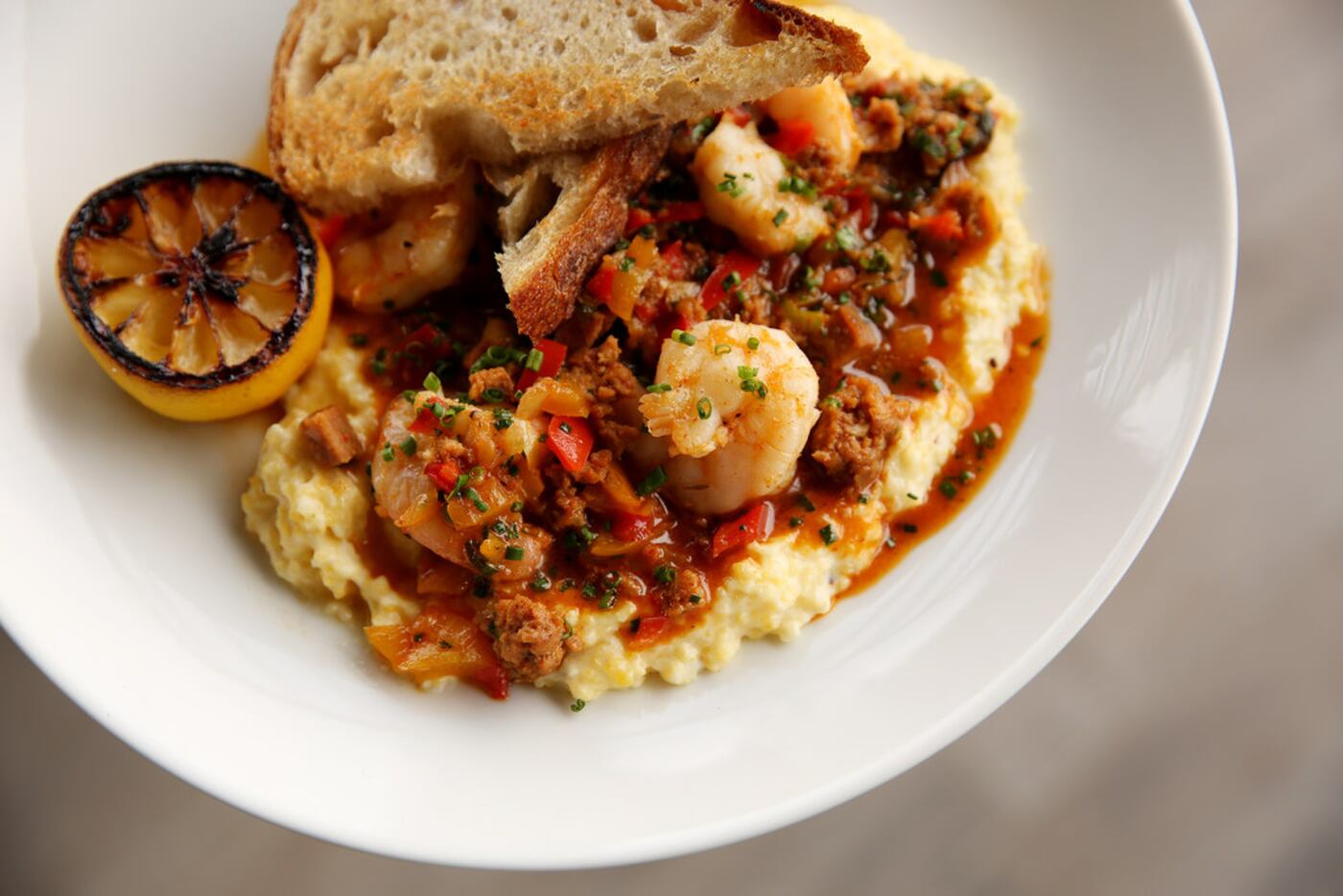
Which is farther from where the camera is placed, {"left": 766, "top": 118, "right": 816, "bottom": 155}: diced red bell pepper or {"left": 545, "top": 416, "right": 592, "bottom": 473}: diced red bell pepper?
{"left": 766, "top": 118, "right": 816, "bottom": 155}: diced red bell pepper

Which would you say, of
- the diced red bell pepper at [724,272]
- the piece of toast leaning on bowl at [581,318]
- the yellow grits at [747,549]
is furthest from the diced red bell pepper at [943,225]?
the diced red bell pepper at [724,272]

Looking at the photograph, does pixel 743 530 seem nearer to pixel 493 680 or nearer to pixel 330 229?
pixel 493 680

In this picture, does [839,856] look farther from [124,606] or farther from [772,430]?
[124,606]

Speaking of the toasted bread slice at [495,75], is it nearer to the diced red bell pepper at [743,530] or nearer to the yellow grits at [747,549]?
the yellow grits at [747,549]

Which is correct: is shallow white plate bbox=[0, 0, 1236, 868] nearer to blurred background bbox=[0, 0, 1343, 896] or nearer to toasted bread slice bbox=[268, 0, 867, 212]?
toasted bread slice bbox=[268, 0, 867, 212]

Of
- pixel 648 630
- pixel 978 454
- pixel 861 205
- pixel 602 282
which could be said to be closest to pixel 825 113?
pixel 861 205

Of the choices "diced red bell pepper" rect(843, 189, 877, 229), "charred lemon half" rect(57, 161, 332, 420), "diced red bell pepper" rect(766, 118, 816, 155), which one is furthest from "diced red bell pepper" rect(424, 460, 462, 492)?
"diced red bell pepper" rect(843, 189, 877, 229)

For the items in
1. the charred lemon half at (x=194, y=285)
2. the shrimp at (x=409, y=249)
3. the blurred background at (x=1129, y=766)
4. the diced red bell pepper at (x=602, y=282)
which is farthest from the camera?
the blurred background at (x=1129, y=766)
